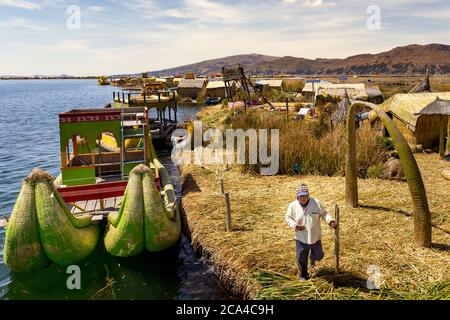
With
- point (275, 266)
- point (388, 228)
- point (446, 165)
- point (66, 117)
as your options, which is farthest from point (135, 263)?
point (446, 165)

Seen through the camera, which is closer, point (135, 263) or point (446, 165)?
point (135, 263)

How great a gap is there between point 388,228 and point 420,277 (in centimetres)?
194

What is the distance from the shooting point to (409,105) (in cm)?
1675

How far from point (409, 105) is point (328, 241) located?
1162 centimetres

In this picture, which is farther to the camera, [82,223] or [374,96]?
[374,96]

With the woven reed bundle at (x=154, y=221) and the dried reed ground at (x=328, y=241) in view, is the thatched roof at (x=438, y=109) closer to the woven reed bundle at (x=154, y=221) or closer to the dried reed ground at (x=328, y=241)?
the dried reed ground at (x=328, y=241)

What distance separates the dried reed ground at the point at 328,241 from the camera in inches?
237

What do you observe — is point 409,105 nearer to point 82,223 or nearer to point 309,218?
point 309,218

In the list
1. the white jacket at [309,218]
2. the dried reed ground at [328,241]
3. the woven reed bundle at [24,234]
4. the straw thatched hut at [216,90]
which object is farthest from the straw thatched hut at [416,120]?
the straw thatched hut at [216,90]

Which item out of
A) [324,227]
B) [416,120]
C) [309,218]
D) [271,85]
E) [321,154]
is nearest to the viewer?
[309,218]

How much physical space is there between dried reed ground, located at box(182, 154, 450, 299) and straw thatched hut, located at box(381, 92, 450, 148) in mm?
4476

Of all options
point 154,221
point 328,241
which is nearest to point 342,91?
point 328,241

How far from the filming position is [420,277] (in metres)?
6.12
